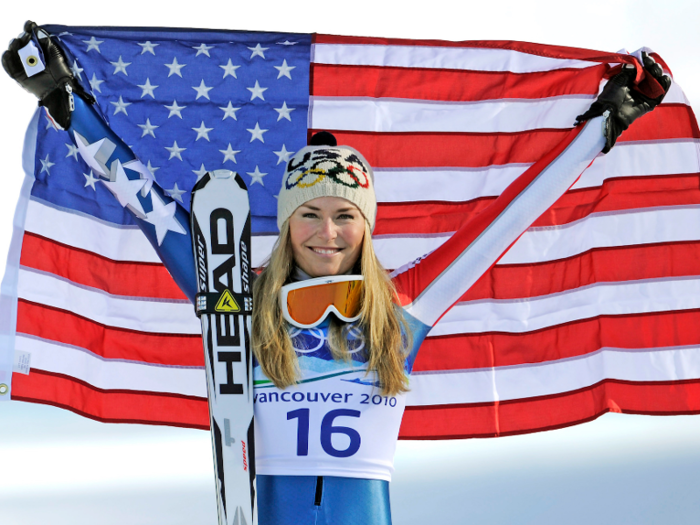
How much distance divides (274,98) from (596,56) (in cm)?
127

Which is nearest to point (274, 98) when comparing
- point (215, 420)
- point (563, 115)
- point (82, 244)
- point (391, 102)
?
point (391, 102)

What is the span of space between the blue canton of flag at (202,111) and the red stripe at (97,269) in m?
0.17

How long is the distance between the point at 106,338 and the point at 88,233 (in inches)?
16.9

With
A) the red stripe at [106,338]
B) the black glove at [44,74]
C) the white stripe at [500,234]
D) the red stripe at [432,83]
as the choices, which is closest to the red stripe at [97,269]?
the red stripe at [106,338]

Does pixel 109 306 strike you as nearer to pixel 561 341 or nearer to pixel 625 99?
pixel 561 341

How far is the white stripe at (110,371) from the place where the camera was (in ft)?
10.5

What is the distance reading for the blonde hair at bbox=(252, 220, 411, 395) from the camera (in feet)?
7.45

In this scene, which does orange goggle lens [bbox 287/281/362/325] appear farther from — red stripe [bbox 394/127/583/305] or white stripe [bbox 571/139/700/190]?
white stripe [bbox 571/139/700/190]

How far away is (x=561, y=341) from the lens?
3486 millimetres

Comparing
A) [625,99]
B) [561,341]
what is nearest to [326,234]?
[625,99]

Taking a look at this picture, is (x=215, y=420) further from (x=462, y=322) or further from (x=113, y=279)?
(x=462, y=322)

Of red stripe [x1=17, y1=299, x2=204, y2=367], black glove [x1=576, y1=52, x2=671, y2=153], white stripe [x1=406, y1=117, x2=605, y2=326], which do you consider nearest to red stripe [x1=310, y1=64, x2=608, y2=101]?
black glove [x1=576, y1=52, x2=671, y2=153]

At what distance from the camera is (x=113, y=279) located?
336cm

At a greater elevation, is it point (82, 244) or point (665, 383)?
point (82, 244)
